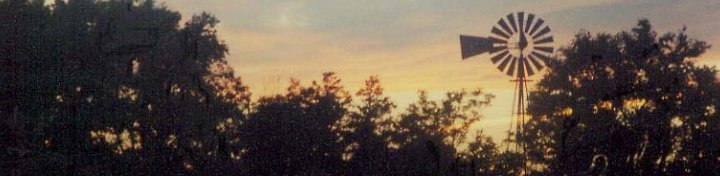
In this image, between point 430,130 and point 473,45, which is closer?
point 473,45

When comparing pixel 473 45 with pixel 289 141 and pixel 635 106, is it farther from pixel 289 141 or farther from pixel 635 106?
pixel 635 106

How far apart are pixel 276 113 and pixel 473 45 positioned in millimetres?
12270

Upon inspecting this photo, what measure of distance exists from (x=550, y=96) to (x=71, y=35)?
2332 centimetres

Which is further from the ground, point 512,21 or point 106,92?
point 106,92

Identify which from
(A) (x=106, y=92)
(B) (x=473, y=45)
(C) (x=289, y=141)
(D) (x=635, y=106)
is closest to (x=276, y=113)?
(C) (x=289, y=141)

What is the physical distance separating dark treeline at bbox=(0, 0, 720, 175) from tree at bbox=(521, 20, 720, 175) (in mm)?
70

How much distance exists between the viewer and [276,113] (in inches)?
1173

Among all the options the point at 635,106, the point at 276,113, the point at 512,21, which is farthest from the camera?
the point at 635,106

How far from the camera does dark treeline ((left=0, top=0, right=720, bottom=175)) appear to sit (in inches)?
1004

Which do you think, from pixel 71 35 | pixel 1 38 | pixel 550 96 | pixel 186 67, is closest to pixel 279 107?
pixel 186 67

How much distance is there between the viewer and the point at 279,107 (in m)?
30.0

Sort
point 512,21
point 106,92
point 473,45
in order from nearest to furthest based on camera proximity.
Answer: point 512,21 → point 473,45 → point 106,92

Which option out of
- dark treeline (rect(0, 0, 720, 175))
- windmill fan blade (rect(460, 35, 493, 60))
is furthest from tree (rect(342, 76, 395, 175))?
windmill fan blade (rect(460, 35, 493, 60))

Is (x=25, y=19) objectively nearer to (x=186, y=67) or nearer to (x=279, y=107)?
(x=186, y=67)
